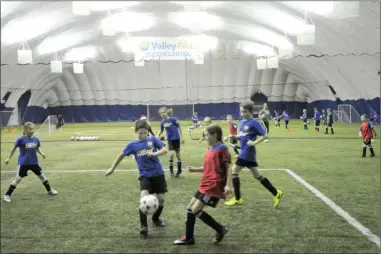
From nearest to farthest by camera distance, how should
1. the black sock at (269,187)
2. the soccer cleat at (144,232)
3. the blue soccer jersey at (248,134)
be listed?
the soccer cleat at (144,232), the blue soccer jersey at (248,134), the black sock at (269,187)

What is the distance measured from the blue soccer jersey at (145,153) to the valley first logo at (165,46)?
94.6ft

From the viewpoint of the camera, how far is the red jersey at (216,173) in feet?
19.2

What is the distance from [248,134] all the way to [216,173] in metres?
2.49

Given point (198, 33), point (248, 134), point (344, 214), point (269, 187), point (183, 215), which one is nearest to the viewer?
point (344, 214)

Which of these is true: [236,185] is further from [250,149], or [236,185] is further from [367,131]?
[367,131]

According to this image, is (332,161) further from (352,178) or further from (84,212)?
(84,212)

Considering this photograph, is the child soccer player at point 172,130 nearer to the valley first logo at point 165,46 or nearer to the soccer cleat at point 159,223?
the soccer cleat at point 159,223

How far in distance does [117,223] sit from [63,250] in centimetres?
148

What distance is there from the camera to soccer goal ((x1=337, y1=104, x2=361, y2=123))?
4057 centimetres

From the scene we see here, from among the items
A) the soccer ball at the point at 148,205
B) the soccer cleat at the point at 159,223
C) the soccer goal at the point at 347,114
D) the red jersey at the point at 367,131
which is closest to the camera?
the soccer ball at the point at 148,205

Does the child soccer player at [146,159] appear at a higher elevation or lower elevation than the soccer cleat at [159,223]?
higher

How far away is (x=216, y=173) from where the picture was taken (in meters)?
5.90

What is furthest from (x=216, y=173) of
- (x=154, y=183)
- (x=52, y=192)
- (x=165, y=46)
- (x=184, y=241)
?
(x=165, y=46)

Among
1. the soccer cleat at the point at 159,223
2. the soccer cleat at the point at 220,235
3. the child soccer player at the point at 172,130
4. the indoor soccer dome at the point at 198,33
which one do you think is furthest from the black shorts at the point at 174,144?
the indoor soccer dome at the point at 198,33
